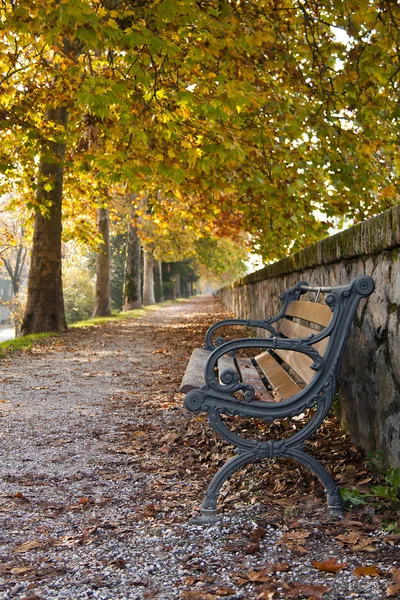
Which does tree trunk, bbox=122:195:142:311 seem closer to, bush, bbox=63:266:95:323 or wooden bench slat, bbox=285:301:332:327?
bush, bbox=63:266:95:323

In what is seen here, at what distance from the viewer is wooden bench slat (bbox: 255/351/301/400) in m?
3.95

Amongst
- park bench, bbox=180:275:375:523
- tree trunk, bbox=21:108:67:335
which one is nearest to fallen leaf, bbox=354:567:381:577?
park bench, bbox=180:275:375:523

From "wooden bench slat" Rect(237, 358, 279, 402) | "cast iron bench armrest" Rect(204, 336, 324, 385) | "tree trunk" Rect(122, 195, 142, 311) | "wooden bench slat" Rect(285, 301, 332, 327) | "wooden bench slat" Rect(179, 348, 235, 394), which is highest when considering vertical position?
"tree trunk" Rect(122, 195, 142, 311)

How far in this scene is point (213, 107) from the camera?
830 cm

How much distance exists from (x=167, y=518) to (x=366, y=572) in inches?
44.2

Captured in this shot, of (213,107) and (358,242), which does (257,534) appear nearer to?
(358,242)

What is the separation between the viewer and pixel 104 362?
986 centimetres

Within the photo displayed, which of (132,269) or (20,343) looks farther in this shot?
(132,269)

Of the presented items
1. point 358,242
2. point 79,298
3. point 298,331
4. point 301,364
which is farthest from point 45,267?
point 79,298

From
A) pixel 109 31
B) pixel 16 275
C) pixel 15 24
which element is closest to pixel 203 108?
pixel 109 31

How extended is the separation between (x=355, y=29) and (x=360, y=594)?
28.5 ft

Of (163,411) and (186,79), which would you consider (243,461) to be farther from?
(186,79)

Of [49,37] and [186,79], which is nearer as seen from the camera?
[49,37]

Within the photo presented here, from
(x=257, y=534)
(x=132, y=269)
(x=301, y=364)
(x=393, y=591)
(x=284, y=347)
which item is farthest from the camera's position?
(x=132, y=269)
